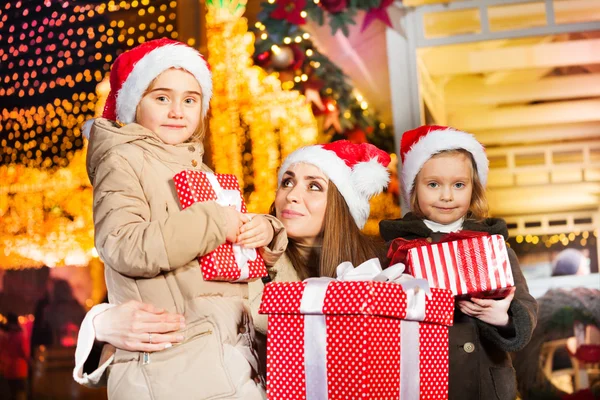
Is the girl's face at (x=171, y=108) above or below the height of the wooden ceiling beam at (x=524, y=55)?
below

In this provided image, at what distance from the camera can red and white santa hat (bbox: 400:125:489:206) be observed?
2904 millimetres

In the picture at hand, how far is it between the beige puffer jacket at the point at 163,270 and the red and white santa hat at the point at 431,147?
101 cm

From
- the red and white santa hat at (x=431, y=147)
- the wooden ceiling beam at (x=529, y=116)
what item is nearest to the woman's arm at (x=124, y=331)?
the red and white santa hat at (x=431, y=147)

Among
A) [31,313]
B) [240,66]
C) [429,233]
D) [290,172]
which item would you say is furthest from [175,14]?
[429,233]

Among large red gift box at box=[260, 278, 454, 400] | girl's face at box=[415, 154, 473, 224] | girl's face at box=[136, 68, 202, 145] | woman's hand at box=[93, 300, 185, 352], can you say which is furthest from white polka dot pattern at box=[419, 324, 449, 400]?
girl's face at box=[136, 68, 202, 145]

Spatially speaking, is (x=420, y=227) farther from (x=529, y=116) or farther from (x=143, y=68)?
(x=529, y=116)

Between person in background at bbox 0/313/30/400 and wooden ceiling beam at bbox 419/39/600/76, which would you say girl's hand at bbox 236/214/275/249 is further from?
person in background at bbox 0/313/30/400

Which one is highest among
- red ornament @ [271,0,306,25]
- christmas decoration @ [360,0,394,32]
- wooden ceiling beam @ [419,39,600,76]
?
red ornament @ [271,0,306,25]

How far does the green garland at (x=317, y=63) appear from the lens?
16.4 feet

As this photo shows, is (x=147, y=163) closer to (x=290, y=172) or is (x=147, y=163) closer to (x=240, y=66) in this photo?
(x=290, y=172)

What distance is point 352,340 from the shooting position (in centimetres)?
196

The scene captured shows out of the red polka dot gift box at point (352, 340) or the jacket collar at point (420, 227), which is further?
the jacket collar at point (420, 227)

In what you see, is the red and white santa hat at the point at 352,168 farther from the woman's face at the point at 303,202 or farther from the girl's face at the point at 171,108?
the girl's face at the point at 171,108

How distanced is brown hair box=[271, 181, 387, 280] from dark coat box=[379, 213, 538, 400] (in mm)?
400
